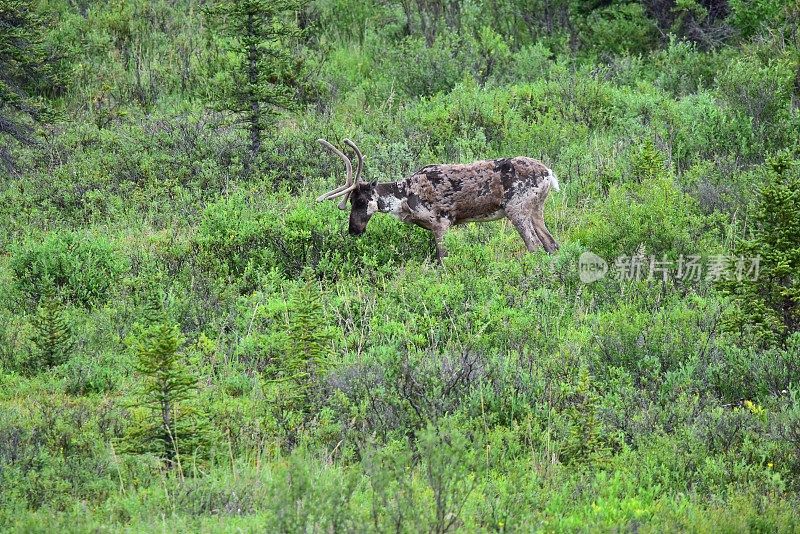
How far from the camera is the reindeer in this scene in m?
12.2

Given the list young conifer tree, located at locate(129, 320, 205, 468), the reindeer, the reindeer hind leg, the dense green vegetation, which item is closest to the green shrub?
the dense green vegetation

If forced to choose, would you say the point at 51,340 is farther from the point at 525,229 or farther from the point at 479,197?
the point at 525,229

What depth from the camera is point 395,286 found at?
11203 millimetres

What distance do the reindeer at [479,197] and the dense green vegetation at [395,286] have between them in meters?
0.37

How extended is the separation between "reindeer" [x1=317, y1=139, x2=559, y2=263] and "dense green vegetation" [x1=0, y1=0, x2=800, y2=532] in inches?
14.6

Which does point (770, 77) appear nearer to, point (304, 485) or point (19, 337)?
point (19, 337)

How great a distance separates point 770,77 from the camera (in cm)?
1557

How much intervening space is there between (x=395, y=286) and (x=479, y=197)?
174 cm

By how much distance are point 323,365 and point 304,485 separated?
122 inches

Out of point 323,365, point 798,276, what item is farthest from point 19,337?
point 798,276

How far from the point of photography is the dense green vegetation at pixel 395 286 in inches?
275

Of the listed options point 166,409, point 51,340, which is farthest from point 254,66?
point 166,409
